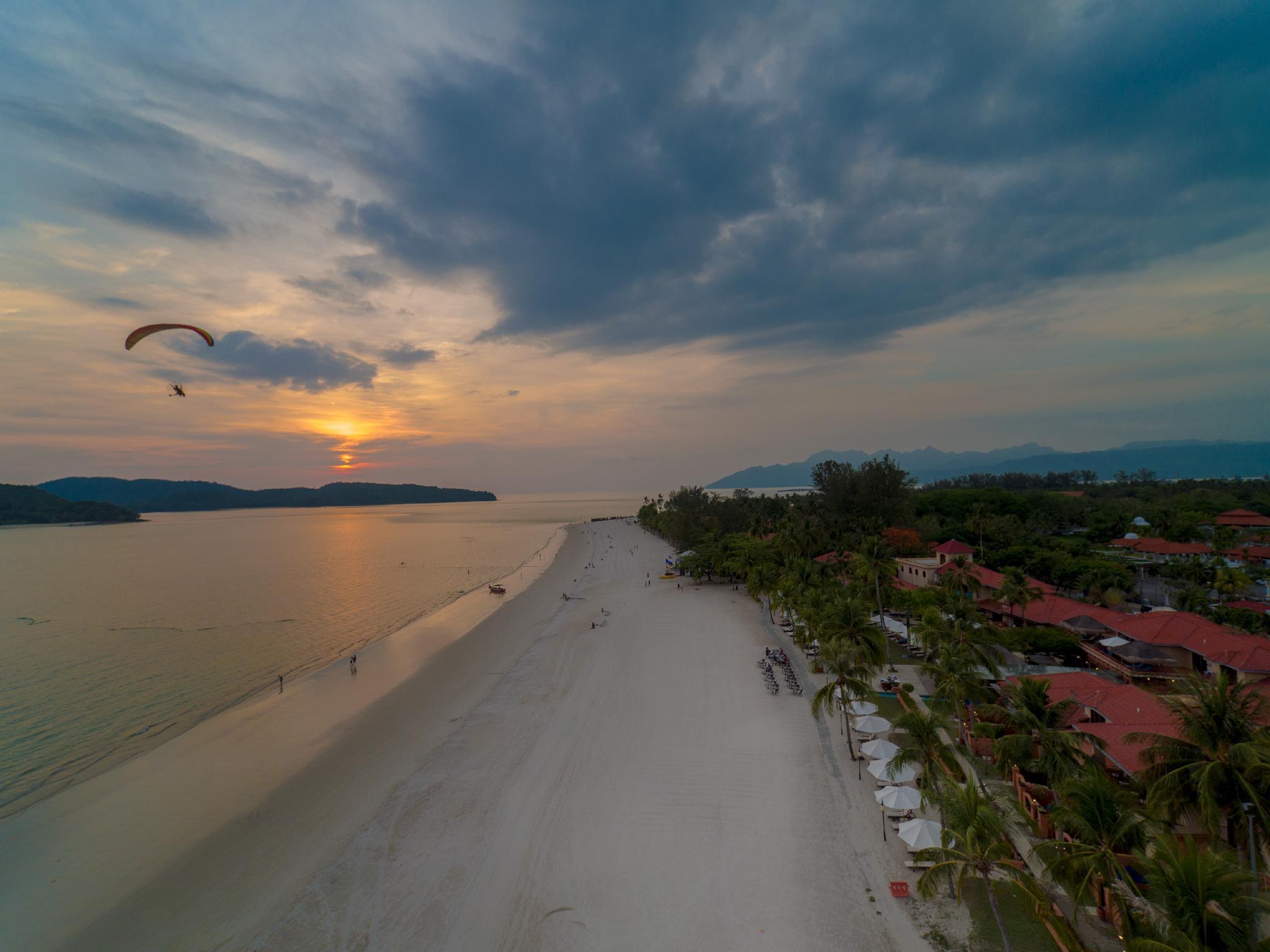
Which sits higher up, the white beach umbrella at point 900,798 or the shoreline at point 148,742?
the white beach umbrella at point 900,798

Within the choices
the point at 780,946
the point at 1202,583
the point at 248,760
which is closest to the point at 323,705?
the point at 248,760

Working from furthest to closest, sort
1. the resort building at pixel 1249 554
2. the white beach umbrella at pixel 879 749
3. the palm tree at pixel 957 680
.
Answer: the resort building at pixel 1249 554 < the palm tree at pixel 957 680 < the white beach umbrella at pixel 879 749

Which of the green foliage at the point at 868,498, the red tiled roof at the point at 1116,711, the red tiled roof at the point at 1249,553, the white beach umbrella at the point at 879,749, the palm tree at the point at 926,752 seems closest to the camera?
the palm tree at the point at 926,752

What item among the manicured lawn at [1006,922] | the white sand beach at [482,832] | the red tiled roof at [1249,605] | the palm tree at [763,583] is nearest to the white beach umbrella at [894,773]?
the white sand beach at [482,832]

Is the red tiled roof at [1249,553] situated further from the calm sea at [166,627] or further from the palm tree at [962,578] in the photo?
the calm sea at [166,627]

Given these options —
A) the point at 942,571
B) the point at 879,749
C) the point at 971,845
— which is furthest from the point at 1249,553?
the point at 971,845

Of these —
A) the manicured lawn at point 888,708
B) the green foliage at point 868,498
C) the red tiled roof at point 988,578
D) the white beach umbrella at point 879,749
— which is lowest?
the manicured lawn at point 888,708

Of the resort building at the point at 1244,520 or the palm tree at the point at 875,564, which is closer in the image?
the palm tree at the point at 875,564
